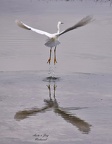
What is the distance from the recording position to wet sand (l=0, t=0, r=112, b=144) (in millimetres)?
10430

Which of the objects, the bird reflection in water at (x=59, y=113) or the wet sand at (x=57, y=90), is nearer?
the wet sand at (x=57, y=90)

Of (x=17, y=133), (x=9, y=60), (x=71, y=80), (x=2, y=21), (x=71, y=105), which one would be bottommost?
(x=17, y=133)

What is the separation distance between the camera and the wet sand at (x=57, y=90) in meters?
10.4

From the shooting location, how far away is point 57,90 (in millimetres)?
14570

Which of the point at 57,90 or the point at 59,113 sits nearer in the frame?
the point at 59,113

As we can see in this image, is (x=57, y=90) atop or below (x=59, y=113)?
atop

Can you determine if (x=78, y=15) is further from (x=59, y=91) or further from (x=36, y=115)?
(x=36, y=115)

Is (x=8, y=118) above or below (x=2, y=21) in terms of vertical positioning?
below

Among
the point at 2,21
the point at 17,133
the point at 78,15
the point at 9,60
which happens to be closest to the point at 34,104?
the point at 17,133

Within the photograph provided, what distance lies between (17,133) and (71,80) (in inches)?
225

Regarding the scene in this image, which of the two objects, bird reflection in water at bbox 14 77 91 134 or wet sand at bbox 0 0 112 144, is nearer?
wet sand at bbox 0 0 112 144

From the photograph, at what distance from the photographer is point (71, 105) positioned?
1275 centimetres

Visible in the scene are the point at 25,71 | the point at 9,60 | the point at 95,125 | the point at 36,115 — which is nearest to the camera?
the point at 95,125

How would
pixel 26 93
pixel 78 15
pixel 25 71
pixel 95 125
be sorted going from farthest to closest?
pixel 78 15, pixel 25 71, pixel 26 93, pixel 95 125
